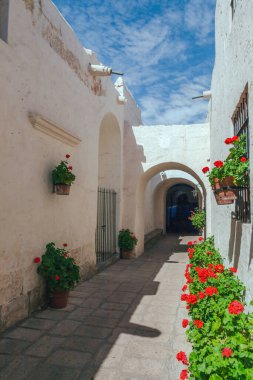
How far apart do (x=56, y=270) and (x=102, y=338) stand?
137 centimetres

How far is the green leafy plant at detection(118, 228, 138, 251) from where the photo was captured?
9195 millimetres

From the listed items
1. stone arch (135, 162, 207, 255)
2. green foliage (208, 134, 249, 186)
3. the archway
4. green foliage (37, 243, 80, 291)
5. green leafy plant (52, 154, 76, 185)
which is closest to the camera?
green foliage (208, 134, 249, 186)

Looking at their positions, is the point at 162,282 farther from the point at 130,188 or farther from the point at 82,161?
the point at 130,188

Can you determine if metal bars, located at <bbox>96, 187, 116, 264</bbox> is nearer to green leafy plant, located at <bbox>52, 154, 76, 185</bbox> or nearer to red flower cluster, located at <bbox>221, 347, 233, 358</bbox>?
green leafy plant, located at <bbox>52, 154, 76, 185</bbox>

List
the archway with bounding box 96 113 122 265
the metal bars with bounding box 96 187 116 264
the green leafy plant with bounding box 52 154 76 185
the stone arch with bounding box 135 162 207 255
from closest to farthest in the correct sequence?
1. the green leafy plant with bounding box 52 154 76 185
2. the metal bars with bounding box 96 187 116 264
3. the archway with bounding box 96 113 122 265
4. the stone arch with bounding box 135 162 207 255

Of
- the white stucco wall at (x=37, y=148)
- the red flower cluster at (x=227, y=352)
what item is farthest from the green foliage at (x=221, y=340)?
the white stucco wall at (x=37, y=148)

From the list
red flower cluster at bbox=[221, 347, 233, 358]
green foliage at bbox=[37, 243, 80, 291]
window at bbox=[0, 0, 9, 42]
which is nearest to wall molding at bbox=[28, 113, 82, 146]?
window at bbox=[0, 0, 9, 42]

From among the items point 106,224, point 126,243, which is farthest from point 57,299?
point 126,243

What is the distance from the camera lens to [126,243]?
30.1 ft

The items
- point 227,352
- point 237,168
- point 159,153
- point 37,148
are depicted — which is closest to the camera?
point 227,352

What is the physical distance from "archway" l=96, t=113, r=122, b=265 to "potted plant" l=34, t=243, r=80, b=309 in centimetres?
405

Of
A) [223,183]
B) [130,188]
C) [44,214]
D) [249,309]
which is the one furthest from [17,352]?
[130,188]

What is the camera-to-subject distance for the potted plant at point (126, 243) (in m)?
9.20

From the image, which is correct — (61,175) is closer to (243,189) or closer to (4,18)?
(4,18)
